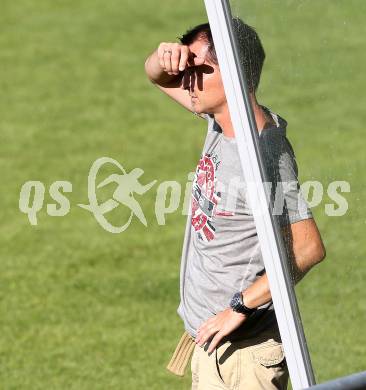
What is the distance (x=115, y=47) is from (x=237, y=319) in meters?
8.52

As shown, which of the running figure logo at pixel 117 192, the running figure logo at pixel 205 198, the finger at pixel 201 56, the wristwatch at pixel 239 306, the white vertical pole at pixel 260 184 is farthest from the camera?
the running figure logo at pixel 117 192

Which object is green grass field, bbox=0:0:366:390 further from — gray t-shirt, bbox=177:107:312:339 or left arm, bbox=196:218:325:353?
gray t-shirt, bbox=177:107:312:339

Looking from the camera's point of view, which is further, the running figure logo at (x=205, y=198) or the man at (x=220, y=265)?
the running figure logo at (x=205, y=198)

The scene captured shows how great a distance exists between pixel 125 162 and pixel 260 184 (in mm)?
5746

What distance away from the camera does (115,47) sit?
12102mm

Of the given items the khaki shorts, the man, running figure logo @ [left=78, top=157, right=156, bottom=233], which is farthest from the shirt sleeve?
running figure logo @ [left=78, top=157, right=156, bottom=233]

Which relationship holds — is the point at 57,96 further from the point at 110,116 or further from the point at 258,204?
the point at 258,204

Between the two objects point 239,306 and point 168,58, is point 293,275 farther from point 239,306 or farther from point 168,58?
point 168,58

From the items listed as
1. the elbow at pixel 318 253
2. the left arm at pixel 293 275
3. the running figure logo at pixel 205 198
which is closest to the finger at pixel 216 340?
the left arm at pixel 293 275

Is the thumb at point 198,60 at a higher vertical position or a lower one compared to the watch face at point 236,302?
higher

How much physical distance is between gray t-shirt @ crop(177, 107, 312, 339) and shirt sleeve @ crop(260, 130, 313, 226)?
340 millimetres

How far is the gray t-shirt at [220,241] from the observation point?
395 cm

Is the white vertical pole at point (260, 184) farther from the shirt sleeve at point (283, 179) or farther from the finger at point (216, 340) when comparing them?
the finger at point (216, 340)

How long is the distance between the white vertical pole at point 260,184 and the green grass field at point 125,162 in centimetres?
8
